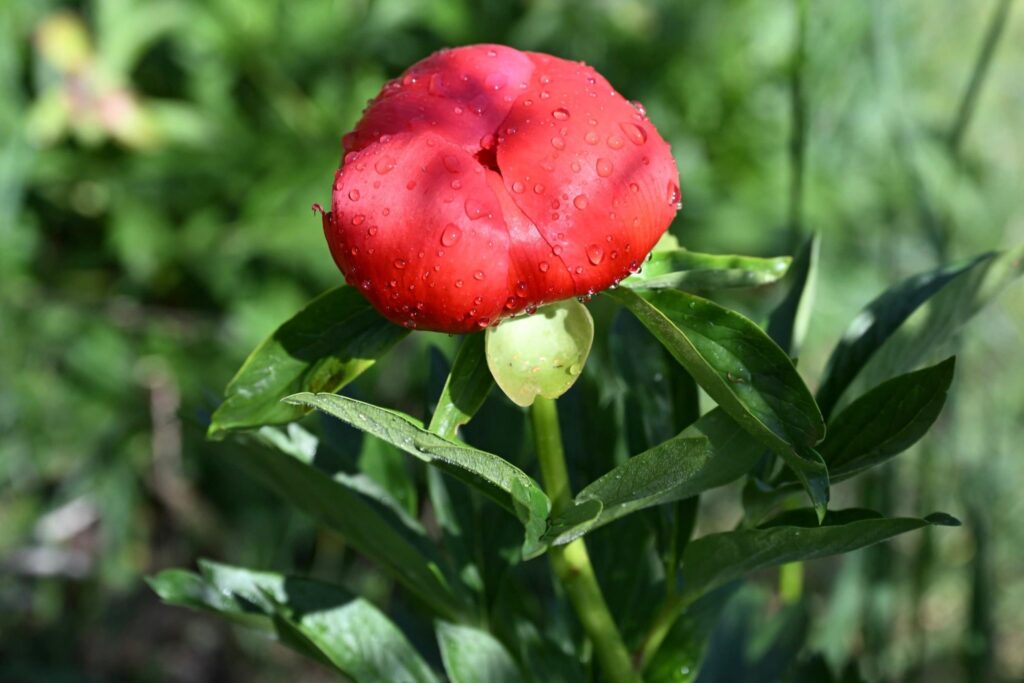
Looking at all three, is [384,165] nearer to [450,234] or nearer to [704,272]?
[450,234]

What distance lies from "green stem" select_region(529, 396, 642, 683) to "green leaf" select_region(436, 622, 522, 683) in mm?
70

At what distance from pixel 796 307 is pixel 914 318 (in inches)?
3.9

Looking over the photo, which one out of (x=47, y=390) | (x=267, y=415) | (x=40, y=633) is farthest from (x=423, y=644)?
(x=47, y=390)

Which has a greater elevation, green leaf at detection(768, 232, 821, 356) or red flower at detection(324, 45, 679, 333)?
red flower at detection(324, 45, 679, 333)

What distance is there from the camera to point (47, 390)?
1.94 meters

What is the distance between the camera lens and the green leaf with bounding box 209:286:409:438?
664 millimetres

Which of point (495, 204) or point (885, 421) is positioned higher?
point (495, 204)

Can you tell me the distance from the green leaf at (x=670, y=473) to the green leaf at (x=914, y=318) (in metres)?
0.16

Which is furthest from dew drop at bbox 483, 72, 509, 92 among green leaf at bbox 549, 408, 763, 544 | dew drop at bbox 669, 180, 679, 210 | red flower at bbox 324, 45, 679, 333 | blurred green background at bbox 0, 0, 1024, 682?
blurred green background at bbox 0, 0, 1024, 682

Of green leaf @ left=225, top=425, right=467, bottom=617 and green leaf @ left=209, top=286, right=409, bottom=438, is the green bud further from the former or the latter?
green leaf @ left=225, top=425, right=467, bottom=617

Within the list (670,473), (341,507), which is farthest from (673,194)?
(341,507)

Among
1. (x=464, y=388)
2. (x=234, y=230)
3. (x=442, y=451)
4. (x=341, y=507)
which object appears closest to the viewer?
(x=442, y=451)

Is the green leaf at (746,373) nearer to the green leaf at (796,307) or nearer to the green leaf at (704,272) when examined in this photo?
the green leaf at (704,272)

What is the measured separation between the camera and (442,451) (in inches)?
21.3
